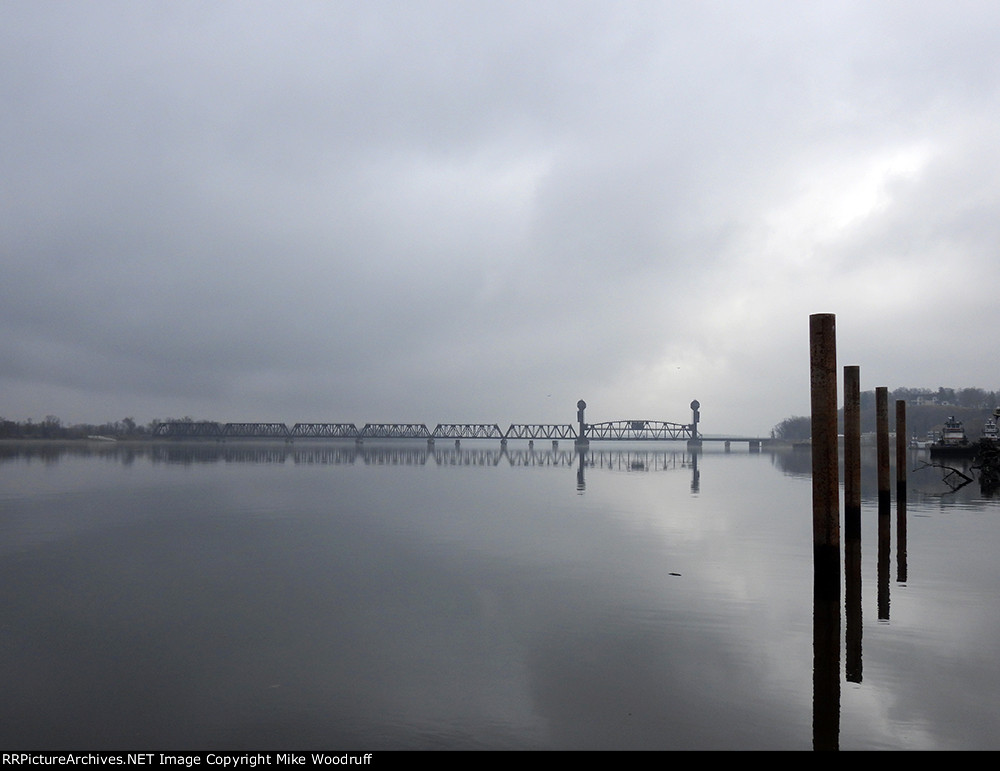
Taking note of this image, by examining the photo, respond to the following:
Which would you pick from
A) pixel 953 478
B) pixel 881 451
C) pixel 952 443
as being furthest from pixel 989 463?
pixel 952 443

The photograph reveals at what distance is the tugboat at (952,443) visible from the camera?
1937 inches

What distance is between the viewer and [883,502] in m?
22.6

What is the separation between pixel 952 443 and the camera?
55438 mm

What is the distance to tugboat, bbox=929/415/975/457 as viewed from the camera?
161 ft

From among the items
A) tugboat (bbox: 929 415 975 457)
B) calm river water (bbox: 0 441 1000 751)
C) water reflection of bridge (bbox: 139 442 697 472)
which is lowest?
water reflection of bridge (bbox: 139 442 697 472)

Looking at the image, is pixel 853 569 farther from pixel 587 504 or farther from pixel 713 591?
pixel 587 504

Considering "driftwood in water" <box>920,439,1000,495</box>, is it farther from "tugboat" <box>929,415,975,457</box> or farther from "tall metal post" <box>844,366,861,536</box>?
"tugboat" <box>929,415,975,457</box>

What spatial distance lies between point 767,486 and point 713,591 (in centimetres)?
3191

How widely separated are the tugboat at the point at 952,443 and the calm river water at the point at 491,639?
33.4 m

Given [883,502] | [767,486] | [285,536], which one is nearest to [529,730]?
[285,536]

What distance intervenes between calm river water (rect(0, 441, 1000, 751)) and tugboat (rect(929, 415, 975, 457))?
33.4 meters

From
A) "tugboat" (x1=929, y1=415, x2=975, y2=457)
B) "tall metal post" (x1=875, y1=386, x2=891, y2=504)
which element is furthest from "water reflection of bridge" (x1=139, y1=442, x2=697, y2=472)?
"tall metal post" (x1=875, y1=386, x2=891, y2=504)

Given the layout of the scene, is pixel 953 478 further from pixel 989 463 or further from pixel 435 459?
pixel 435 459

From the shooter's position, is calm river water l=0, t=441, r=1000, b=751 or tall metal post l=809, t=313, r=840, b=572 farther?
tall metal post l=809, t=313, r=840, b=572
